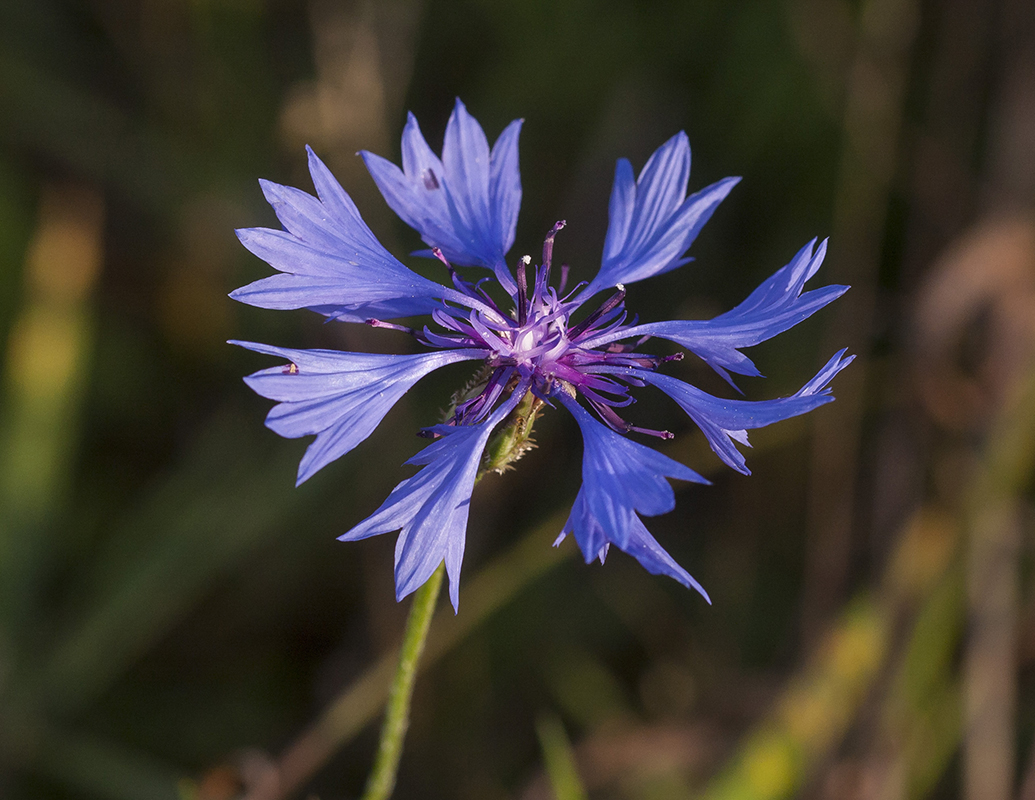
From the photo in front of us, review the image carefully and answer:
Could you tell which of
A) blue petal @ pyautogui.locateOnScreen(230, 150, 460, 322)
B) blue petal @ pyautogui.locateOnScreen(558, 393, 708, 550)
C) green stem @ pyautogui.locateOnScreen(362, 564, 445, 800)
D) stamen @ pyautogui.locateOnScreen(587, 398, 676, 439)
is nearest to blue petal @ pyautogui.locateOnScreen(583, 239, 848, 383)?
stamen @ pyautogui.locateOnScreen(587, 398, 676, 439)

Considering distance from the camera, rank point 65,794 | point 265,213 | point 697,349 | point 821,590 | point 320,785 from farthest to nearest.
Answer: point 265,213, point 821,590, point 320,785, point 65,794, point 697,349

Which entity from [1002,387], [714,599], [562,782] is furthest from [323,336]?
[1002,387]

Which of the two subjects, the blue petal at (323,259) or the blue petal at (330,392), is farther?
the blue petal at (323,259)

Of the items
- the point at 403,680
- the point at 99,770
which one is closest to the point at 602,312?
the point at 403,680

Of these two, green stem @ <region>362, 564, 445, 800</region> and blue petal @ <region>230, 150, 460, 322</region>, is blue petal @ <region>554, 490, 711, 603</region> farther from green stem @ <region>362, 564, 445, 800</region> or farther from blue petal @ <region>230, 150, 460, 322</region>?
blue petal @ <region>230, 150, 460, 322</region>

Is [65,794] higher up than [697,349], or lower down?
lower down

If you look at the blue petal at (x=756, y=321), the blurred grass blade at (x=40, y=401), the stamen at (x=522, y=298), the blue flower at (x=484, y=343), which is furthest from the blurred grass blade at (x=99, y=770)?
the blue petal at (x=756, y=321)

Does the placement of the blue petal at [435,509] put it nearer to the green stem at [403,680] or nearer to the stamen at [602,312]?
the green stem at [403,680]

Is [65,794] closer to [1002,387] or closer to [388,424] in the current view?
[388,424]
